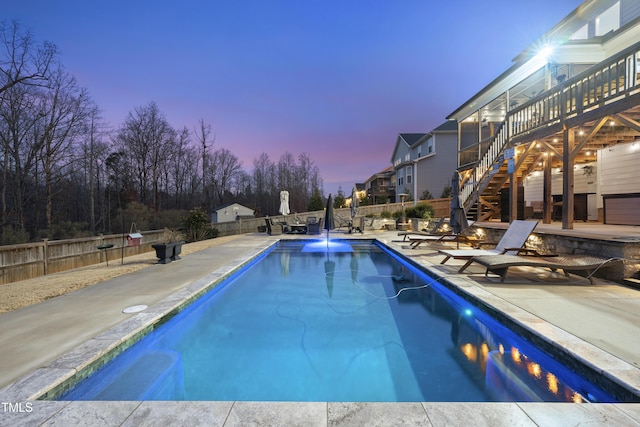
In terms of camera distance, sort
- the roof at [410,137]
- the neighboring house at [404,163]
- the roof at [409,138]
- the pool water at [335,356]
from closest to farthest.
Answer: the pool water at [335,356], the neighboring house at [404,163], the roof at [409,138], the roof at [410,137]

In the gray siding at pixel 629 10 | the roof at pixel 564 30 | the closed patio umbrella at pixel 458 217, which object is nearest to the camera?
the closed patio umbrella at pixel 458 217

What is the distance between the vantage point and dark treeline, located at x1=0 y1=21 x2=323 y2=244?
14297 mm

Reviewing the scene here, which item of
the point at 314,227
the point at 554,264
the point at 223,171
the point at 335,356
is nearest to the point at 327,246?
the point at 314,227

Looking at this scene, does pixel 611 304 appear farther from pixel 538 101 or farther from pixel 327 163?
pixel 327 163

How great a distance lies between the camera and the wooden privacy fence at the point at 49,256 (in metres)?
7.34

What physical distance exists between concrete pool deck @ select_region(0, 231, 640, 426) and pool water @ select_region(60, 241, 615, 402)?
0.32 metres

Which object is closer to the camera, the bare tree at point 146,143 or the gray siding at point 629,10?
the gray siding at point 629,10

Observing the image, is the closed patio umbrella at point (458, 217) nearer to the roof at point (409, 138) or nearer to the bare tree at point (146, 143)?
the roof at point (409, 138)

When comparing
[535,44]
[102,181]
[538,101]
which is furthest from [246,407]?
[102,181]

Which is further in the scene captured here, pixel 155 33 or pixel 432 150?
pixel 432 150

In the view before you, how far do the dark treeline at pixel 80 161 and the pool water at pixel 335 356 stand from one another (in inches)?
525

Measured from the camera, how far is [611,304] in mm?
3752

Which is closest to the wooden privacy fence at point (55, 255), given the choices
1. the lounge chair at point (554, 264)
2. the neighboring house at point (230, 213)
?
the lounge chair at point (554, 264)

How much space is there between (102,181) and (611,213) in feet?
100
